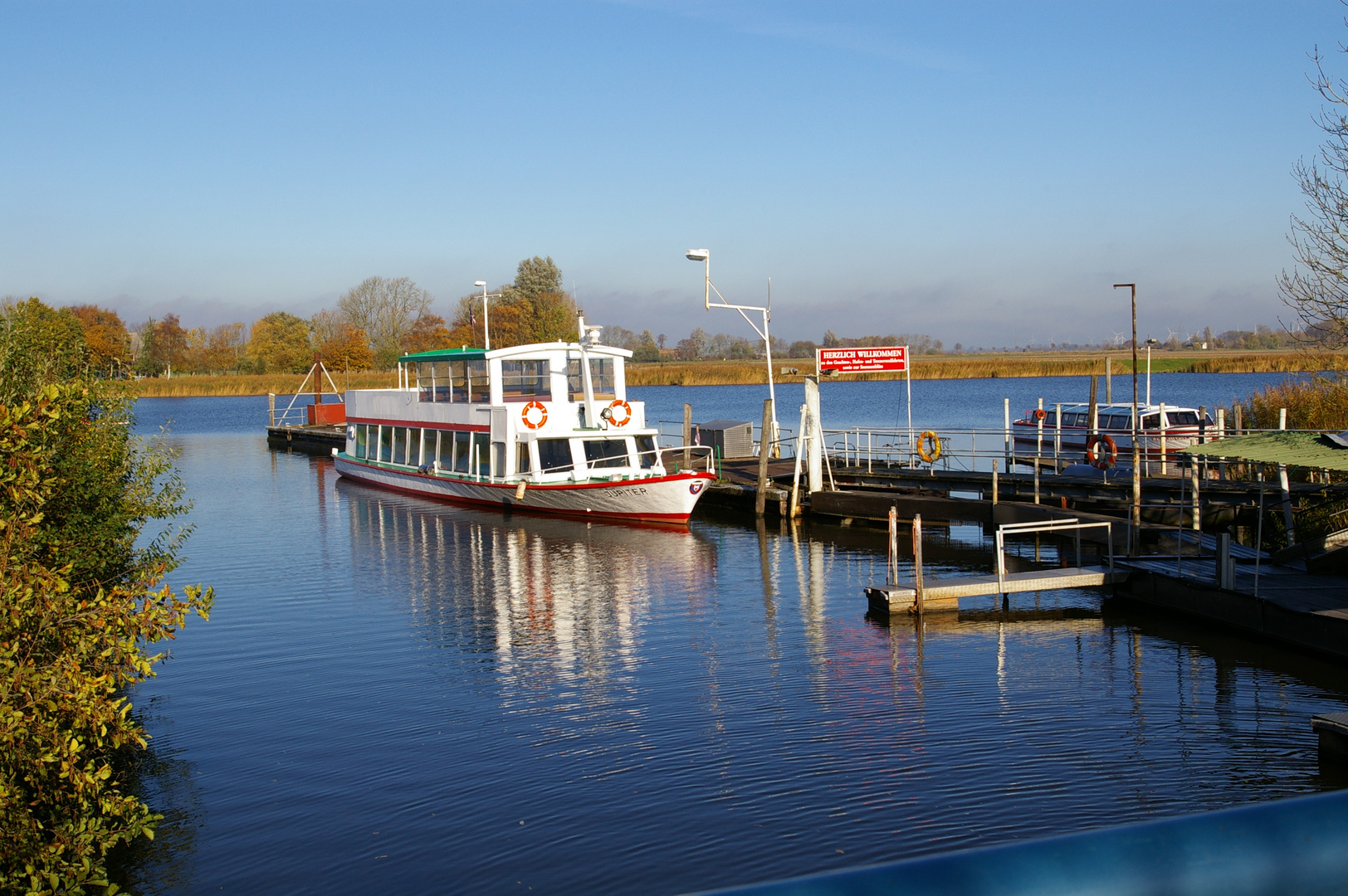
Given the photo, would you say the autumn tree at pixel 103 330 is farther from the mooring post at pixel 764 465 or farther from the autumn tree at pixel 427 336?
the mooring post at pixel 764 465

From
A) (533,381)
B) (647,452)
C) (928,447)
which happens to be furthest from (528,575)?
(928,447)

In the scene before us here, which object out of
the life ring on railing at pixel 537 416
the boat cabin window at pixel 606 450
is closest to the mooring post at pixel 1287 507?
the boat cabin window at pixel 606 450

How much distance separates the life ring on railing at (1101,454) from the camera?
93.3ft

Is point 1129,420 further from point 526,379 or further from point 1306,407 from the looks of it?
point 526,379

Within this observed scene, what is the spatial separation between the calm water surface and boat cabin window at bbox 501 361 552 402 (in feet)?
34.8

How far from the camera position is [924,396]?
9444 cm

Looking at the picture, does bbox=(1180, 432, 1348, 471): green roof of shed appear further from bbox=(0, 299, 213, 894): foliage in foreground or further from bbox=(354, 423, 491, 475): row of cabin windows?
bbox=(354, 423, 491, 475): row of cabin windows

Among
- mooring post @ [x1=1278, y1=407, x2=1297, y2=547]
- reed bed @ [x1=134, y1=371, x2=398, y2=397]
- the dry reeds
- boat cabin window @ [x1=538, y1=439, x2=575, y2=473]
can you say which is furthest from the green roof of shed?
reed bed @ [x1=134, y1=371, x2=398, y2=397]

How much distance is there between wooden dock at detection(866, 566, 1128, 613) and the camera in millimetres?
18359

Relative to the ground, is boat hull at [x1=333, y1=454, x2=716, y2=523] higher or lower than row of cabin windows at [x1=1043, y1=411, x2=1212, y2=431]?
lower

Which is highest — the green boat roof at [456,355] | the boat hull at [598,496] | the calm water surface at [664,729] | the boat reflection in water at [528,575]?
the green boat roof at [456,355]

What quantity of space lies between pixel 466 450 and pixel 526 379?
3.93 meters

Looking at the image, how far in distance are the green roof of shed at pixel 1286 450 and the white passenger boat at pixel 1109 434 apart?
9719 mm

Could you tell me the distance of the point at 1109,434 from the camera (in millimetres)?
29156
